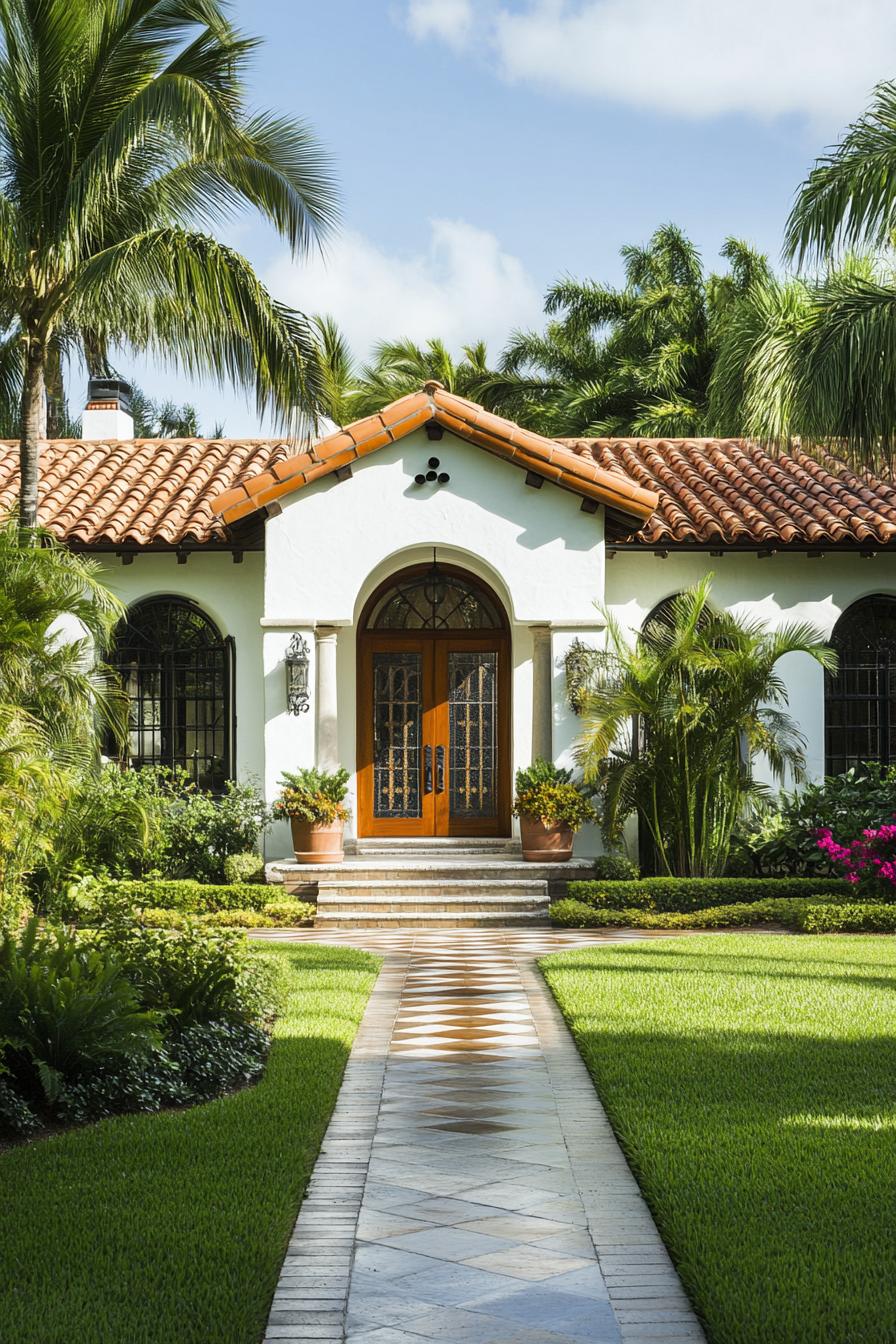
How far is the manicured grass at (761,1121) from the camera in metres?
4.18

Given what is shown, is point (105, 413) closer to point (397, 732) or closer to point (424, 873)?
point (397, 732)

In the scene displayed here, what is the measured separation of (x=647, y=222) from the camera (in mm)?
36031

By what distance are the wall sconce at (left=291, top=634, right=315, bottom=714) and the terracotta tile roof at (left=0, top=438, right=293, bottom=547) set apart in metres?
1.72

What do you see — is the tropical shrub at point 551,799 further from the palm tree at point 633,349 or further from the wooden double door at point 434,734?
the palm tree at point 633,349

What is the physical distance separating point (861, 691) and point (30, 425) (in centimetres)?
1039

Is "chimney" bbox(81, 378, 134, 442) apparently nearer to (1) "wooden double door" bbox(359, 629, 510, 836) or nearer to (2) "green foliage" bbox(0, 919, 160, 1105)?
(1) "wooden double door" bbox(359, 629, 510, 836)

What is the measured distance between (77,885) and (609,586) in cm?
722

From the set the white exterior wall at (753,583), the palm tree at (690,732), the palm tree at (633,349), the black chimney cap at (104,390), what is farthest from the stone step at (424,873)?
the palm tree at (633,349)

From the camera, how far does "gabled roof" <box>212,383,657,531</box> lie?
52.3 feet

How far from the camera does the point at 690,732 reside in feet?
49.5

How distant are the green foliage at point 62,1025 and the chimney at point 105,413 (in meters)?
16.1

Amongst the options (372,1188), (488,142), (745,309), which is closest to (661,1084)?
(372,1188)

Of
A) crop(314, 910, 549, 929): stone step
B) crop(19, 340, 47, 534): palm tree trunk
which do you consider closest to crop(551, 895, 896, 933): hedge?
crop(314, 910, 549, 929): stone step

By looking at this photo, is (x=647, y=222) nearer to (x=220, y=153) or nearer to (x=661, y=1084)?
(x=220, y=153)
